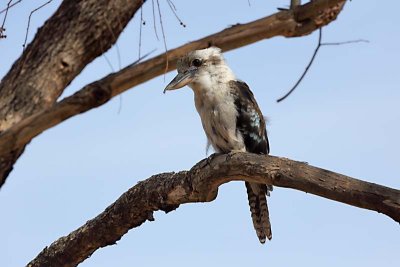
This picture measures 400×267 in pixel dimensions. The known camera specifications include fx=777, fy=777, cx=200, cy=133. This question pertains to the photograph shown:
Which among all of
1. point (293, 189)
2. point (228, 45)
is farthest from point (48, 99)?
point (293, 189)

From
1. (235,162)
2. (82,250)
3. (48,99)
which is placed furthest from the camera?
(82,250)

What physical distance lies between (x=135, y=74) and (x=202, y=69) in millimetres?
2608

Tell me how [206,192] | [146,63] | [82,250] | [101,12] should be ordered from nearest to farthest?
1. [146,63]
2. [101,12]
3. [206,192]
4. [82,250]

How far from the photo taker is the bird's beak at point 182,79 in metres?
4.37

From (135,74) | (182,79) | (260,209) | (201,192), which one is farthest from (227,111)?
(135,74)

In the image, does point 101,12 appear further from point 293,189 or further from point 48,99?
point 293,189

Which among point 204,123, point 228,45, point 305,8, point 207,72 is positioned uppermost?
point 207,72

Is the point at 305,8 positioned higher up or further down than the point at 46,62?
higher up

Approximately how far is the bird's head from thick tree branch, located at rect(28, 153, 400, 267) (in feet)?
2.96

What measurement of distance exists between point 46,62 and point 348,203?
1.20 m

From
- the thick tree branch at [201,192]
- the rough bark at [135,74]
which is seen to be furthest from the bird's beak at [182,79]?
the rough bark at [135,74]

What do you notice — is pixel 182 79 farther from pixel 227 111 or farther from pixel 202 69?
pixel 227 111

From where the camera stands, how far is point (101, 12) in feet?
8.41

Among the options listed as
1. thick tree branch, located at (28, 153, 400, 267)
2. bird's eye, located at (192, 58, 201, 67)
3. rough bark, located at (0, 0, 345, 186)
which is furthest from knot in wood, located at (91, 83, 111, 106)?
bird's eye, located at (192, 58, 201, 67)
